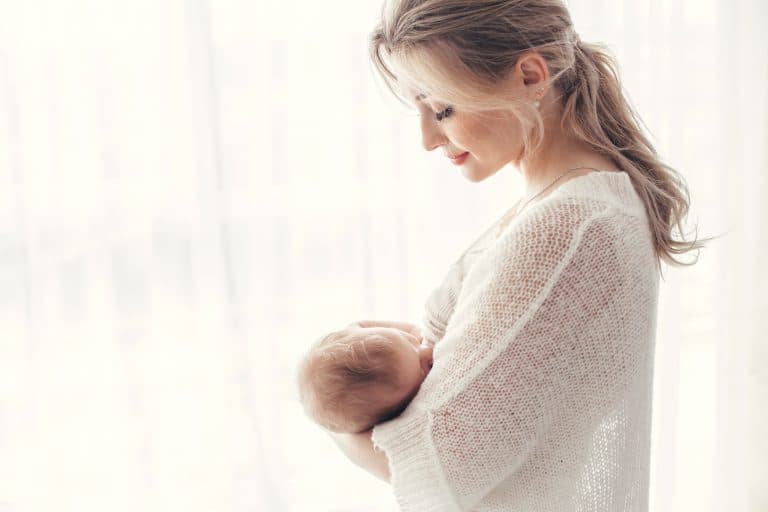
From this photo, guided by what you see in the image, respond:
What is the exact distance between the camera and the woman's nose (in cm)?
117

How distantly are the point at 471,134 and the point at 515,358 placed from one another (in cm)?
37

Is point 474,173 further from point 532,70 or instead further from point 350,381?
point 350,381

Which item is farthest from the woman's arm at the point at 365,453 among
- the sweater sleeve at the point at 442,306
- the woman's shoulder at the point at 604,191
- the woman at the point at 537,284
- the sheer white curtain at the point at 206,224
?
the sheer white curtain at the point at 206,224

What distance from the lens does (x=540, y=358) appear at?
93cm

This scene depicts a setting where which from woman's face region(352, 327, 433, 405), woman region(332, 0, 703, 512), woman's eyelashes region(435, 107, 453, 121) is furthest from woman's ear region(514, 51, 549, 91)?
woman's face region(352, 327, 433, 405)

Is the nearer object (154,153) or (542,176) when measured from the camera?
(542,176)

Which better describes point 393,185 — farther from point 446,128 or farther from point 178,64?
point 446,128

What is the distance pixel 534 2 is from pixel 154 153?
118cm

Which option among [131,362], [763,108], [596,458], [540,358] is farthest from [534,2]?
[763,108]

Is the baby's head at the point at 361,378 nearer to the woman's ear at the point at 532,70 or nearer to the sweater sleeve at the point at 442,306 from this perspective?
the sweater sleeve at the point at 442,306

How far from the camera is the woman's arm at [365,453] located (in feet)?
3.49

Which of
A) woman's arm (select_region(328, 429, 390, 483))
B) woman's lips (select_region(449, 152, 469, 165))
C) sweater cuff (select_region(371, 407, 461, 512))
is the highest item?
woman's lips (select_region(449, 152, 469, 165))

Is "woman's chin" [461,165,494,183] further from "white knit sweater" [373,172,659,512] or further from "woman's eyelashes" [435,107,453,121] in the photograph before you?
Result: "white knit sweater" [373,172,659,512]

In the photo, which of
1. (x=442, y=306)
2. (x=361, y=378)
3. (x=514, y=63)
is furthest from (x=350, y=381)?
(x=514, y=63)
